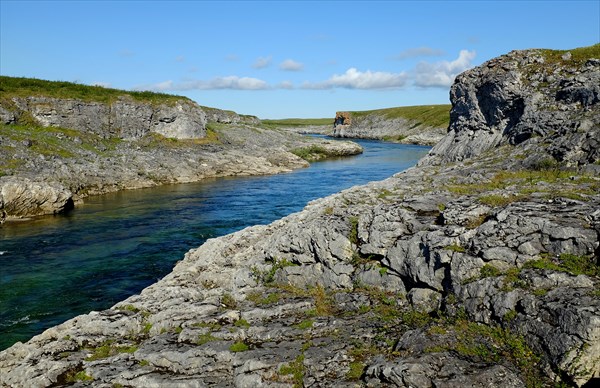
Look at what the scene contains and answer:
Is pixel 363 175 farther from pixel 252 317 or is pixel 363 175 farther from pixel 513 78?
pixel 252 317

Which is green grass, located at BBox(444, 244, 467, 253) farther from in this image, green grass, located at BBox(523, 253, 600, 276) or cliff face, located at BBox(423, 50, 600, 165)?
cliff face, located at BBox(423, 50, 600, 165)

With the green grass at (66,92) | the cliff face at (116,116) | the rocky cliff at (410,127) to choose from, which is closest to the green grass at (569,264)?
the cliff face at (116,116)

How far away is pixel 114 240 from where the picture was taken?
127 feet

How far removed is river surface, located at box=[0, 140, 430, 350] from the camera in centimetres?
2594

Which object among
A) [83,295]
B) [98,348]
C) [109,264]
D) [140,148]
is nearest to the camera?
[98,348]

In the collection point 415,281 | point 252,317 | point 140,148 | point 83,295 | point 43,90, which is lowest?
point 83,295

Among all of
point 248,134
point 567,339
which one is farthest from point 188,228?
point 248,134

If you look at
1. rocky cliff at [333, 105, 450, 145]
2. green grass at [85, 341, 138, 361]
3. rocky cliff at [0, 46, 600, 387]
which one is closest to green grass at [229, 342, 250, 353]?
rocky cliff at [0, 46, 600, 387]

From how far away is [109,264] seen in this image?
107 ft

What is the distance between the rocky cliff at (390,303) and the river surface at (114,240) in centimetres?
594

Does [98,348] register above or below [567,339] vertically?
below

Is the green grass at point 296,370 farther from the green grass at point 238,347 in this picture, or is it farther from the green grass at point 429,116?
the green grass at point 429,116

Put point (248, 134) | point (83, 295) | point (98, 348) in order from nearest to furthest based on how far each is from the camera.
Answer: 1. point (98, 348)
2. point (83, 295)
3. point (248, 134)

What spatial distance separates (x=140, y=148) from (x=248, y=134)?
34.5 m
